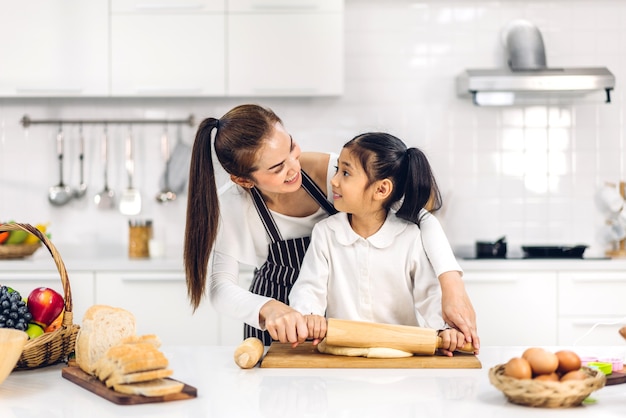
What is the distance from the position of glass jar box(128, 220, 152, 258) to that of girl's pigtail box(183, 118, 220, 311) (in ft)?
6.12

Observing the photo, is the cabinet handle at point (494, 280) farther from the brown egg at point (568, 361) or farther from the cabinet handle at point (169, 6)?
the brown egg at point (568, 361)

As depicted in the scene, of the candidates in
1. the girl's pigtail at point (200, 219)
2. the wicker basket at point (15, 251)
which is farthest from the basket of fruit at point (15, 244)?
the girl's pigtail at point (200, 219)

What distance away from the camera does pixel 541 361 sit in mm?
1335

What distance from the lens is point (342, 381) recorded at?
60.7 inches

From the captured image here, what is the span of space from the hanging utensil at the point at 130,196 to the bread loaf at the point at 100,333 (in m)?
2.42

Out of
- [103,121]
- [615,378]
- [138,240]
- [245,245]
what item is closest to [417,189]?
[245,245]

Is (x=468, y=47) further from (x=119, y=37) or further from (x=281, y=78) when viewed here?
(x=119, y=37)

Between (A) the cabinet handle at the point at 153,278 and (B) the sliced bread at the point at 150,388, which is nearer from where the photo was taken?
(B) the sliced bread at the point at 150,388

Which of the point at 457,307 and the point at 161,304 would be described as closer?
the point at 457,307

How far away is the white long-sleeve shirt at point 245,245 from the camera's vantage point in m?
2.02

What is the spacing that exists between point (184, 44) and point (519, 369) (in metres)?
2.69

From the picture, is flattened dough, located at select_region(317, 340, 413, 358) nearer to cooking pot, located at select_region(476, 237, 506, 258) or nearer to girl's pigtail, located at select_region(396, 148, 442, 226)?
girl's pigtail, located at select_region(396, 148, 442, 226)

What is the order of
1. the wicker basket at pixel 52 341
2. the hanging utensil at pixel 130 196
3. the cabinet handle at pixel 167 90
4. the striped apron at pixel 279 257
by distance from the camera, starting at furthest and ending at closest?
the hanging utensil at pixel 130 196
the cabinet handle at pixel 167 90
the striped apron at pixel 279 257
the wicker basket at pixel 52 341

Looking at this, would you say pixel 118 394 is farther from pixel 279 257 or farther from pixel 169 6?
pixel 169 6
